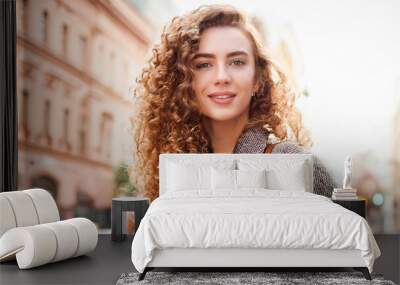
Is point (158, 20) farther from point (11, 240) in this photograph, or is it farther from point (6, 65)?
point (11, 240)

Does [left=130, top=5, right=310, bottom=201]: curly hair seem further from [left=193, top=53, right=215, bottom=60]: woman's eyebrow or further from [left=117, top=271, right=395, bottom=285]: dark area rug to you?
[left=117, top=271, right=395, bottom=285]: dark area rug

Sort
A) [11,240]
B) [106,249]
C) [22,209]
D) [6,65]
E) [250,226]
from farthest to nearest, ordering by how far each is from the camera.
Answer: [6,65] < [106,249] < [22,209] < [11,240] < [250,226]

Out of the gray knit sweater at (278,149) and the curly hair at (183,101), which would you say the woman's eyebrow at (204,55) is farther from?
the gray knit sweater at (278,149)

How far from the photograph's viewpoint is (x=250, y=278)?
4.71 meters

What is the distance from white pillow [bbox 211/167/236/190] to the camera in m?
6.15

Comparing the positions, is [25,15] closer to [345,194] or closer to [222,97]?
[222,97]

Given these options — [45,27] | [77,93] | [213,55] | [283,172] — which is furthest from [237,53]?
[45,27]

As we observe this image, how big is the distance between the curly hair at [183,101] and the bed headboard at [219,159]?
25 cm

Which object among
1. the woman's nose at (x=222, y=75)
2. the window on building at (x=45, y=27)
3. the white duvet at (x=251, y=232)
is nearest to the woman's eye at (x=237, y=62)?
the woman's nose at (x=222, y=75)

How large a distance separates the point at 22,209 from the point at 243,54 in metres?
2.90

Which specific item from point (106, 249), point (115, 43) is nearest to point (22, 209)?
point (106, 249)

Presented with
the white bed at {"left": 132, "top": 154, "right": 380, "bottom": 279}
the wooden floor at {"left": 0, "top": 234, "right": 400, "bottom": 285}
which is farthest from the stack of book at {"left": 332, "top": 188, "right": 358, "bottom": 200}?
the white bed at {"left": 132, "top": 154, "right": 380, "bottom": 279}

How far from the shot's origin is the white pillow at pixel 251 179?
6.13m

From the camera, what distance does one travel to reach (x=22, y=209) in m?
5.46
